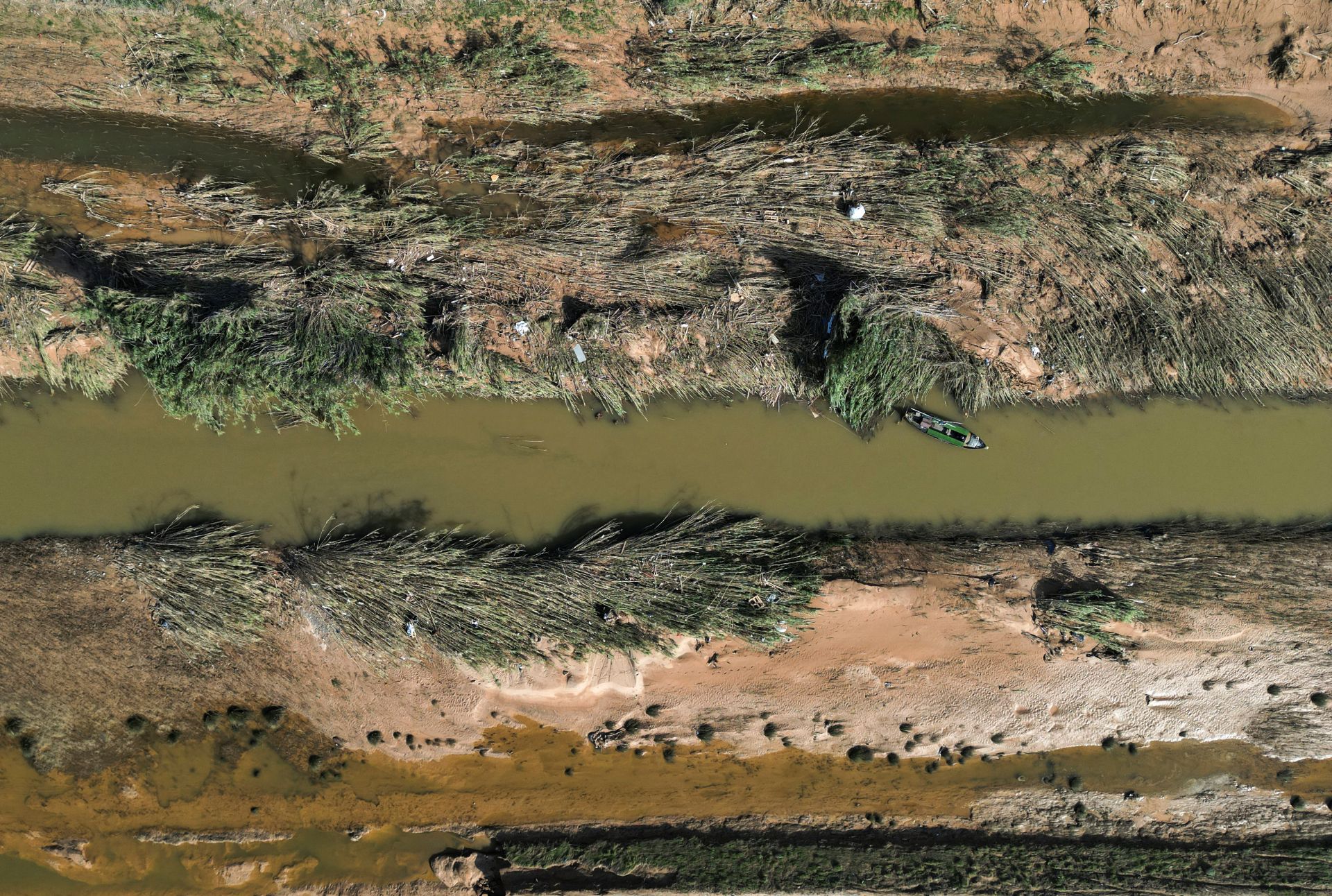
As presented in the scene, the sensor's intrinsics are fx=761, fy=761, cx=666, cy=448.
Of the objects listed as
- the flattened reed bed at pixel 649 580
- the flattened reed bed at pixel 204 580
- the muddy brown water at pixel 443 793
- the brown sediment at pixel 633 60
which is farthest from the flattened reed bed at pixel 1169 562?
the flattened reed bed at pixel 204 580

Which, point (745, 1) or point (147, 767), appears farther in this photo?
point (147, 767)

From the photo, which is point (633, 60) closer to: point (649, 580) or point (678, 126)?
point (678, 126)

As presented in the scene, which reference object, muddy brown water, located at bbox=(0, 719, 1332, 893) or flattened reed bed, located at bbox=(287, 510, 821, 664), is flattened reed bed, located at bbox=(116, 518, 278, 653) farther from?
muddy brown water, located at bbox=(0, 719, 1332, 893)

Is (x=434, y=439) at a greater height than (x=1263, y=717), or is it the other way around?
(x=434, y=439)

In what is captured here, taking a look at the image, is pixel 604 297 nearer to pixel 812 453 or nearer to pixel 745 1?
pixel 812 453

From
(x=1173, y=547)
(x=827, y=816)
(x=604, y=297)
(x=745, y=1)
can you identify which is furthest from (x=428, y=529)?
(x=1173, y=547)

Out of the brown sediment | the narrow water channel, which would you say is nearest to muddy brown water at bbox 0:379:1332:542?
the narrow water channel

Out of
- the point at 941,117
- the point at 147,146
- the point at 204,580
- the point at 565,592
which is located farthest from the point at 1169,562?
the point at 147,146

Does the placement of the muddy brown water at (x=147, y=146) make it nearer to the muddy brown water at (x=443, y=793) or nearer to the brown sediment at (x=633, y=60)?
the brown sediment at (x=633, y=60)
